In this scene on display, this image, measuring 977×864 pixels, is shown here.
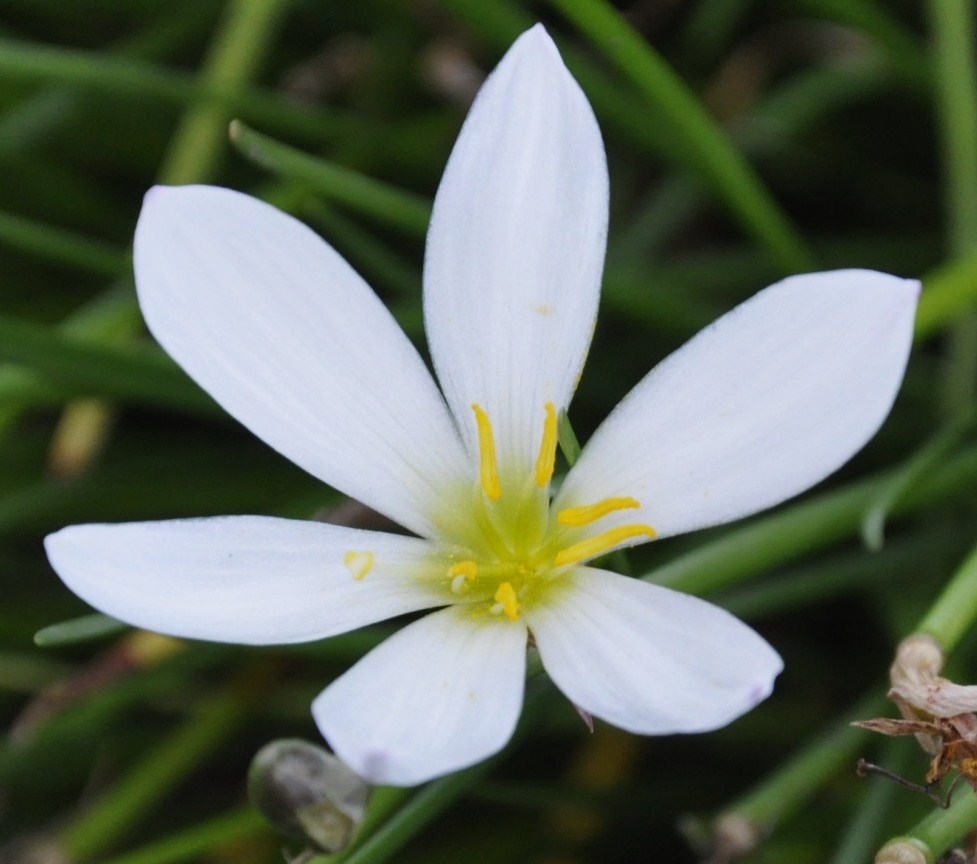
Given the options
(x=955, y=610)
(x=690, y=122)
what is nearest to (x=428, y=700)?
(x=955, y=610)

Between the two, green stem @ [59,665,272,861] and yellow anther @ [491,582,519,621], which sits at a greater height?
yellow anther @ [491,582,519,621]

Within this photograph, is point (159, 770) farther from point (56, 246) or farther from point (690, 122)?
point (690, 122)

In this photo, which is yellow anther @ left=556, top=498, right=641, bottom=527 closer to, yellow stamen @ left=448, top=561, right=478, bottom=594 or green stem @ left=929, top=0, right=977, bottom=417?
yellow stamen @ left=448, top=561, right=478, bottom=594

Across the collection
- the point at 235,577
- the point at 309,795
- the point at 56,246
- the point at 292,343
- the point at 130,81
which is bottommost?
the point at 309,795

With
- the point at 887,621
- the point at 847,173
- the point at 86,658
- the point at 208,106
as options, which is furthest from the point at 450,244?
the point at 847,173

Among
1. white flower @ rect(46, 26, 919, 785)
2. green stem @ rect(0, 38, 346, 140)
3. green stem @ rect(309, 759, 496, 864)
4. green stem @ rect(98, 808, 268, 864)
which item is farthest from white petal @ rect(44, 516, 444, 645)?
green stem @ rect(0, 38, 346, 140)

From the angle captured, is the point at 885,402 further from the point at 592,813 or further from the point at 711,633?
the point at 592,813

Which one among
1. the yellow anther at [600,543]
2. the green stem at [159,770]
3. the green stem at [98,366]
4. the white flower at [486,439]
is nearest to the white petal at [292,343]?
the white flower at [486,439]

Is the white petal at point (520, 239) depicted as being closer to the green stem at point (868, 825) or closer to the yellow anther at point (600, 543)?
the yellow anther at point (600, 543)
